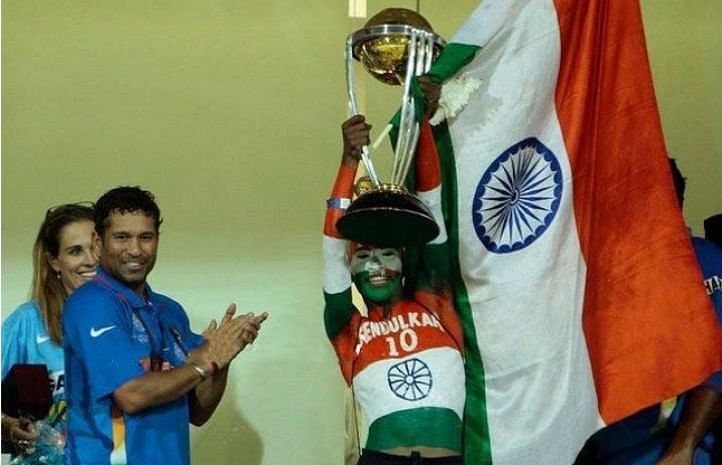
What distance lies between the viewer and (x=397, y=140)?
257 centimetres

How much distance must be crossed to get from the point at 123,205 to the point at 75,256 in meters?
0.40

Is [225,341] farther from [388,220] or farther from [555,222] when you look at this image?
[555,222]

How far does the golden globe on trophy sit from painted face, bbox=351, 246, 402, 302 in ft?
0.15

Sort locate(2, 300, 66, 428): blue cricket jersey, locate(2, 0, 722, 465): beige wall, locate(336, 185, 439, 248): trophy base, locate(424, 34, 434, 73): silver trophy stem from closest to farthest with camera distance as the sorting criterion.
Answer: locate(336, 185, 439, 248): trophy base → locate(424, 34, 434, 73): silver trophy stem → locate(2, 300, 66, 428): blue cricket jersey → locate(2, 0, 722, 465): beige wall

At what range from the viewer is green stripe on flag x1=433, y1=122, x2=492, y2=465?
2.62 meters

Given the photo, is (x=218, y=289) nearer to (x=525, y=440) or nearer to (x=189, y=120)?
(x=189, y=120)

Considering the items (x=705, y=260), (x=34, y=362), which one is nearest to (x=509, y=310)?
(x=705, y=260)

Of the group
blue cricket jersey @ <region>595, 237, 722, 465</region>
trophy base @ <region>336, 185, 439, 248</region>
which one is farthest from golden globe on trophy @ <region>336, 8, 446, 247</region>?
blue cricket jersey @ <region>595, 237, 722, 465</region>

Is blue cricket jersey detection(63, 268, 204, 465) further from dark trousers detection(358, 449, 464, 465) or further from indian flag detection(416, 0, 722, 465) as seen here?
indian flag detection(416, 0, 722, 465)

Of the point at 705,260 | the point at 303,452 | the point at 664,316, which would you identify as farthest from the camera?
the point at 303,452

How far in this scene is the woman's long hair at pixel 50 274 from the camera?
300 centimetres

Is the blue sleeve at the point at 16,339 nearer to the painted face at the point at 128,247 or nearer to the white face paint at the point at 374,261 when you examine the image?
the painted face at the point at 128,247

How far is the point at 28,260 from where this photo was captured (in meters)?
3.62

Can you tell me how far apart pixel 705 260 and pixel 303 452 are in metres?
1.27
